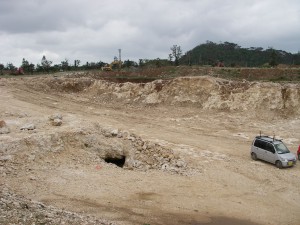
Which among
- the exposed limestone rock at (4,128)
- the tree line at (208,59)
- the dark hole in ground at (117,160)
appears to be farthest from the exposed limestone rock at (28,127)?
the tree line at (208,59)

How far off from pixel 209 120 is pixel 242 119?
9.18 ft

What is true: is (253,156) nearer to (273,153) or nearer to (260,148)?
(260,148)

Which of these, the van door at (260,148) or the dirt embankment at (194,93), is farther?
the dirt embankment at (194,93)

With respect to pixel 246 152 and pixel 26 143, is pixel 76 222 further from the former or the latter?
pixel 246 152

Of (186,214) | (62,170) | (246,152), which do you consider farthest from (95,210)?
(246,152)

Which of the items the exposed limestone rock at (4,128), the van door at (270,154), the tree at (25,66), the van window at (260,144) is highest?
the tree at (25,66)

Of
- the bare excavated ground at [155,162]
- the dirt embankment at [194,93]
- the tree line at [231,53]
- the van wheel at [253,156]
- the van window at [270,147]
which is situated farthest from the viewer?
the tree line at [231,53]

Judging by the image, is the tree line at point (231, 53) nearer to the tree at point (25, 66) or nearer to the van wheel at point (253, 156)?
the tree at point (25, 66)

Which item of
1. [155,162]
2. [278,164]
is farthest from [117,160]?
[278,164]

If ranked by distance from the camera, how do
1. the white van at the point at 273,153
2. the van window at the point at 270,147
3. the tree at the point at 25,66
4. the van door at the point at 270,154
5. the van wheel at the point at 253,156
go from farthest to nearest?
the tree at the point at 25,66, the van wheel at the point at 253,156, the van window at the point at 270,147, the van door at the point at 270,154, the white van at the point at 273,153

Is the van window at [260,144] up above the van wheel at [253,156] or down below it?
above

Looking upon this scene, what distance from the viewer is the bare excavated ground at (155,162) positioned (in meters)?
15.3

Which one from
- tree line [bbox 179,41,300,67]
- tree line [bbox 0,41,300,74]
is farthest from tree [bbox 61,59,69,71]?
tree line [bbox 179,41,300,67]

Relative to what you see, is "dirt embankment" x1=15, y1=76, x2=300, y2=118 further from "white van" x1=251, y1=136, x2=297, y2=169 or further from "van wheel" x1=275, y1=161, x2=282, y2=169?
"van wheel" x1=275, y1=161, x2=282, y2=169
